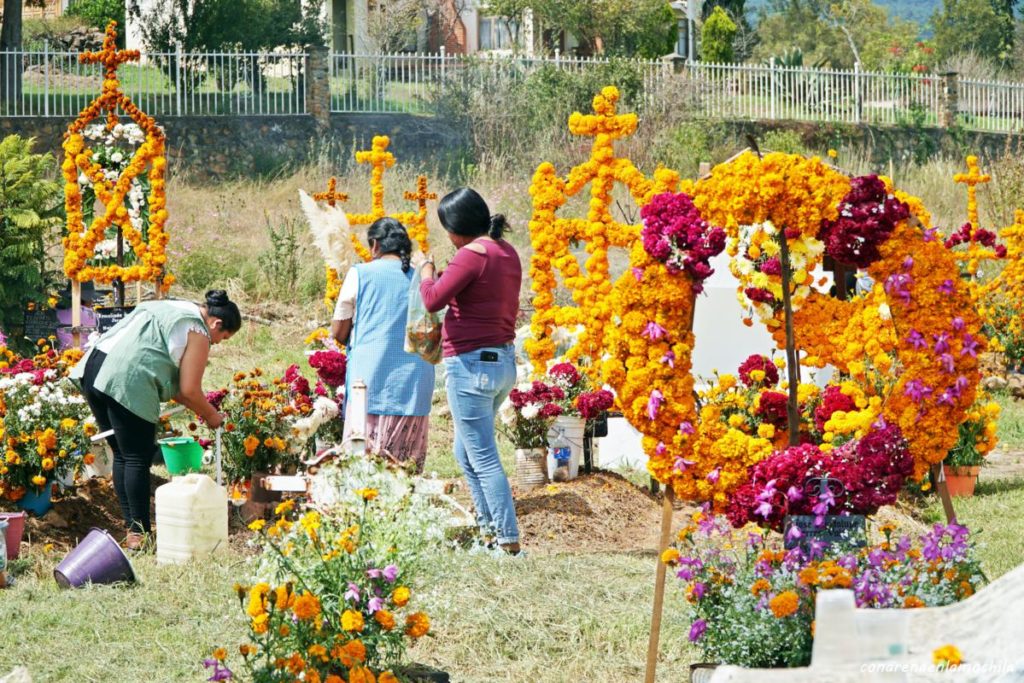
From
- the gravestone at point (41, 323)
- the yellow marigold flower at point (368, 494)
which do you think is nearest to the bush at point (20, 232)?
the gravestone at point (41, 323)

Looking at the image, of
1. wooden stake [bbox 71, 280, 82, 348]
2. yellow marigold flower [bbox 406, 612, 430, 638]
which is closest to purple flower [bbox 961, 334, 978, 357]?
yellow marigold flower [bbox 406, 612, 430, 638]

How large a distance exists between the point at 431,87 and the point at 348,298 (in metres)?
17.6

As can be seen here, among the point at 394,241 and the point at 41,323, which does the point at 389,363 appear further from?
the point at 41,323

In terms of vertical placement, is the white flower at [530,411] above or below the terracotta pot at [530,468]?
above

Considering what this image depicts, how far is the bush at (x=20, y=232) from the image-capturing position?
37.0 ft

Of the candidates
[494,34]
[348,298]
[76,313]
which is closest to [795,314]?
[348,298]

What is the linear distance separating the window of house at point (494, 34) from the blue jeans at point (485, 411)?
29630mm

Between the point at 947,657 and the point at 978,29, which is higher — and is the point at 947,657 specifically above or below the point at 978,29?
below

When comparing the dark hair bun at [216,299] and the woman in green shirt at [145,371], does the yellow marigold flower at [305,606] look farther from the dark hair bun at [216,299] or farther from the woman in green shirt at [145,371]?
the dark hair bun at [216,299]

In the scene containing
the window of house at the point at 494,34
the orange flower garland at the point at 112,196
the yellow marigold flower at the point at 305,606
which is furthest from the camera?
the window of house at the point at 494,34

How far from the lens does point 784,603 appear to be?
4066 mm

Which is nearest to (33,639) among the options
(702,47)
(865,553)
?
(865,553)

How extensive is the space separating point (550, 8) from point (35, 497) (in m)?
26.7

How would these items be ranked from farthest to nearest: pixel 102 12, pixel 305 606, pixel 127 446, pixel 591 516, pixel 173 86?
pixel 102 12 → pixel 173 86 → pixel 591 516 → pixel 127 446 → pixel 305 606
